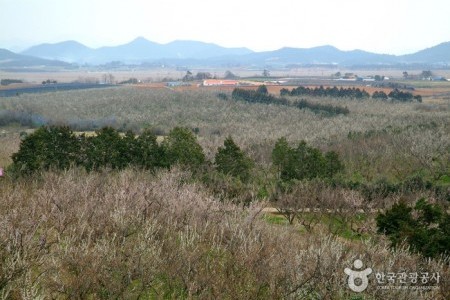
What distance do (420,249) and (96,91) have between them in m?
107

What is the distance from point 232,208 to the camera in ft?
64.0

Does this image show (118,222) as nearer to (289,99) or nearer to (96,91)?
(289,99)

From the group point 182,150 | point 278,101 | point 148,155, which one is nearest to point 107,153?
point 148,155

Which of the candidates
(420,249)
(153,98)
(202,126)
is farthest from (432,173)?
(153,98)

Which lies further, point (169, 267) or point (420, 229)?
point (420, 229)

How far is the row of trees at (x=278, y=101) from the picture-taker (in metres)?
77.5

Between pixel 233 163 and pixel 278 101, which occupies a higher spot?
pixel 233 163

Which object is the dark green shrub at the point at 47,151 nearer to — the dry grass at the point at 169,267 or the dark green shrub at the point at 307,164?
the dark green shrub at the point at 307,164

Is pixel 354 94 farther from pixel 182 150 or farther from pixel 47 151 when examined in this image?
pixel 47 151

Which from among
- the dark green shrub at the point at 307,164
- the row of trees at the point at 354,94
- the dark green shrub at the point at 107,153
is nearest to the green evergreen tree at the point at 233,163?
the dark green shrub at the point at 307,164

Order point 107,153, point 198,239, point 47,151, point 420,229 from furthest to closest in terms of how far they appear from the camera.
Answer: point 107,153 < point 47,151 < point 420,229 < point 198,239

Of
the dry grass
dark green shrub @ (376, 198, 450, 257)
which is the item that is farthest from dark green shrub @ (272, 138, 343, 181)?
the dry grass

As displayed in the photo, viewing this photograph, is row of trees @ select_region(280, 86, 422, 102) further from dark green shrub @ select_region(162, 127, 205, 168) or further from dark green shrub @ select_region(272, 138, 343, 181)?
dark green shrub @ select_region(162, 127, 205, 168)

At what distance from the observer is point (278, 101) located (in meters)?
88.7
